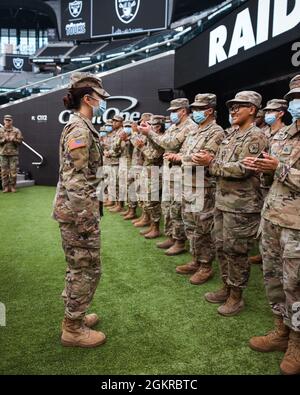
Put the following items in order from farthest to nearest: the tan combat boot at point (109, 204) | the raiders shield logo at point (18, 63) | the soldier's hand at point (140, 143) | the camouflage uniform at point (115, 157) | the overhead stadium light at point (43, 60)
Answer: the raiders shield logo at point (18, 63), the overhead stadium light at point (43, 60), the tan combat boot at point (109, 204), the camouflage uniform at point (115, 157), the soldier's hand at point (140, 143)

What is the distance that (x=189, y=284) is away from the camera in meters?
3.43

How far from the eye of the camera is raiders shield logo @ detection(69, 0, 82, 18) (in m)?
18.7

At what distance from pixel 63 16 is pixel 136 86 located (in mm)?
13810

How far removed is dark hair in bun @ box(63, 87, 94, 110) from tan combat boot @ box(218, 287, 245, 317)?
1801mm

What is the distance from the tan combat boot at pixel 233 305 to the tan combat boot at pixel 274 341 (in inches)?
17.4

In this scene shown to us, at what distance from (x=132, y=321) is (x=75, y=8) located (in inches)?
782

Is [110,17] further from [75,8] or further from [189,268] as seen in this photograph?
[189,268]

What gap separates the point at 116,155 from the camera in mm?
6738

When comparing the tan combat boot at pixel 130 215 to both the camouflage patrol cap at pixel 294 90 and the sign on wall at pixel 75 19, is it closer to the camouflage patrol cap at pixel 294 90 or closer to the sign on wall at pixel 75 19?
the camouflage patrol cap at pixel 294 90

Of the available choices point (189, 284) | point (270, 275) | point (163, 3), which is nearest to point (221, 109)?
point (189, 284)

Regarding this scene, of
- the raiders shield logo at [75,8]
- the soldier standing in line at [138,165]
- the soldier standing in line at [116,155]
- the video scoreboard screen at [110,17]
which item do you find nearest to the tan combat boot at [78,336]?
the soldier standing in line at [138,165]

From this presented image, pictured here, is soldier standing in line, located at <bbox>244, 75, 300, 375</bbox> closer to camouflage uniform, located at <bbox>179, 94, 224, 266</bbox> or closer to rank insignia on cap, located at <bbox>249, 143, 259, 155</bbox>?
rank insignia on cap, located at <bbox>249, 143, 259, 155</bbox>

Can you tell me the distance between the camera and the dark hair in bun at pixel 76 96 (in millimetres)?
2307

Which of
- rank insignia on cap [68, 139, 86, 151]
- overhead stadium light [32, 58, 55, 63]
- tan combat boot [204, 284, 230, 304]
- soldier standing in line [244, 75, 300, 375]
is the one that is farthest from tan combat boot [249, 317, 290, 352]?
overhead stadium light [32, 58, 55, 63]
